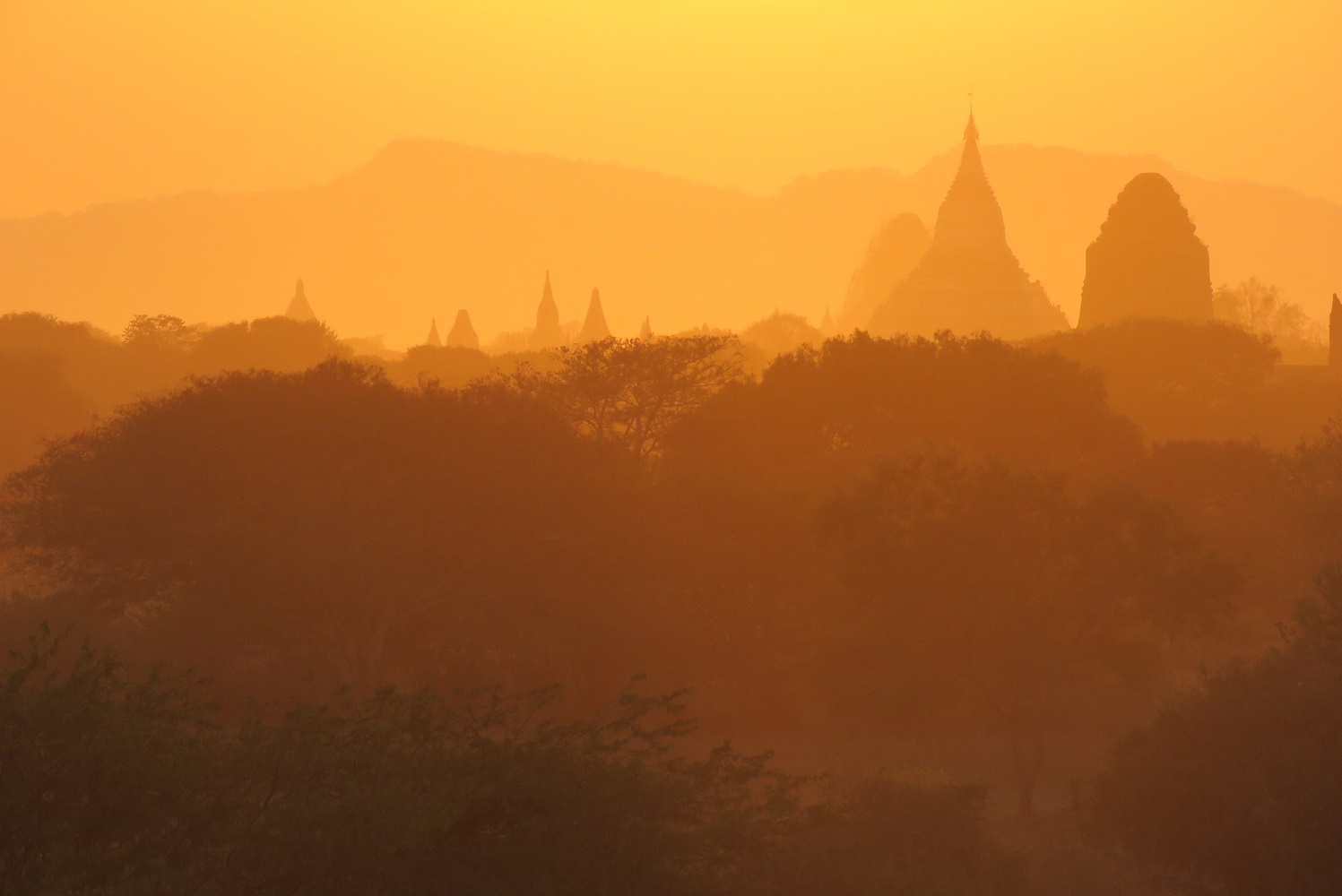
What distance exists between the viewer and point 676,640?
35.9 meters

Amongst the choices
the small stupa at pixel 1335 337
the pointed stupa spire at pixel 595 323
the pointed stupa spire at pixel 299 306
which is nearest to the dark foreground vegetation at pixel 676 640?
the small stupa at pixel 1335 337

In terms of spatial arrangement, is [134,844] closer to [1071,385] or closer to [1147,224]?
[1071,385]

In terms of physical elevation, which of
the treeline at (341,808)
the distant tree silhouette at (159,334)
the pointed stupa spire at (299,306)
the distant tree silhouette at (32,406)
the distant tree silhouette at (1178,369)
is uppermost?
the pointed stupa spire at (299,306)

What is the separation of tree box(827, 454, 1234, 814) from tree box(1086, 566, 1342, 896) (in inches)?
209

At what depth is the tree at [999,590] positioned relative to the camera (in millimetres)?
31609

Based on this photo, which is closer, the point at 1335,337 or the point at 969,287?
the point at 1335,337

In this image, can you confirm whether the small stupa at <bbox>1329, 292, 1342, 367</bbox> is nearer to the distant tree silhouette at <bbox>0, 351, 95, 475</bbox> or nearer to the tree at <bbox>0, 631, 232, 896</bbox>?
the distant tree silhouette at <bbox>0, 351, 95, 475</bbox>

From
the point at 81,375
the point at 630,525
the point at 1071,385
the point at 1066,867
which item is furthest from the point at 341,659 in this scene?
the point at 81,375

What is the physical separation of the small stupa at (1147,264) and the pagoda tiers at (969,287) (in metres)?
11.4

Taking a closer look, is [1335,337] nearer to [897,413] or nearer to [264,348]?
[897,413]

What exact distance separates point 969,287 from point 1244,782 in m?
94.4

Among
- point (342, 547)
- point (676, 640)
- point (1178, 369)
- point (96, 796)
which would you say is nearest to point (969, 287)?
point (1178, 369)

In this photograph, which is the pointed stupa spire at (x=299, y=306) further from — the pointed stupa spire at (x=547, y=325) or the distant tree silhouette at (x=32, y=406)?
the distant tree silhouette at (x=32, y=406)

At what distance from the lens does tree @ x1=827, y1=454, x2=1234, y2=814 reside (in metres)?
31.6
